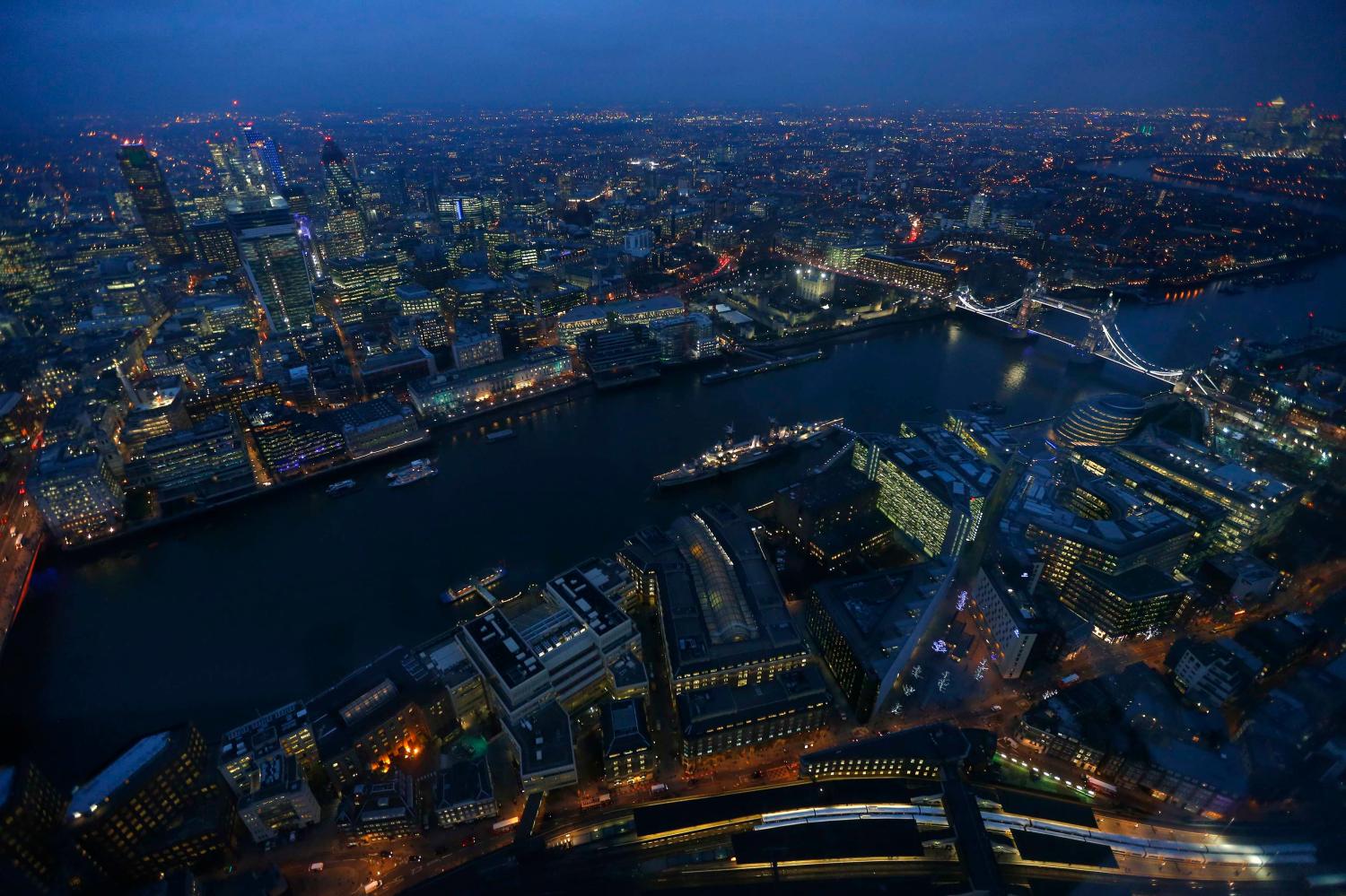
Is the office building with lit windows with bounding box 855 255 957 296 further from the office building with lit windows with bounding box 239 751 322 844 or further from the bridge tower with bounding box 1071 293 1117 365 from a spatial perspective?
the office building with lit windows with bounding box 239 751 322 844

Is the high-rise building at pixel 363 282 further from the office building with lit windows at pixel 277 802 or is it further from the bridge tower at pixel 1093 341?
the bridge tower at pixel 1093 341

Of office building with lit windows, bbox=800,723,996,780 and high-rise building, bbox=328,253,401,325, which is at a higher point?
high-rise building, bbox=328,253,401,325

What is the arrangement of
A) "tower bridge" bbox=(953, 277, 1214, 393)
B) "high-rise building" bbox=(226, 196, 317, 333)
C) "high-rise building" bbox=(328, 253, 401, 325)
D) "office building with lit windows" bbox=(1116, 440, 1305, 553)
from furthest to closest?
"high-rise building" bbox=(328, 253, 401, 325)
"high-rise building" bbox=(226, 196, 317, 333)
"tower bridge" bbox=(953, 277, 1214, 393)
"office building with lit windows" bbox=(1116, 440, 1305, 553)

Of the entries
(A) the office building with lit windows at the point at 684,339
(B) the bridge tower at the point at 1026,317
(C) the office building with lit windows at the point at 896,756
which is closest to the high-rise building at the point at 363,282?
(A) the office building with lit windows at the point at 684,339

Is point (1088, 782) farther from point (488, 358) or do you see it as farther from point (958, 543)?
point (488, 358)

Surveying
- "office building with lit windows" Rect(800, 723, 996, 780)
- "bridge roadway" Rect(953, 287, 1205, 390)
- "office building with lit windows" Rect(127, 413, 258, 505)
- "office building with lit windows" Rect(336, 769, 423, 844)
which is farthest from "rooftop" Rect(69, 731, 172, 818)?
"bridge roadway" Rect(953, 287, 1205, 390)

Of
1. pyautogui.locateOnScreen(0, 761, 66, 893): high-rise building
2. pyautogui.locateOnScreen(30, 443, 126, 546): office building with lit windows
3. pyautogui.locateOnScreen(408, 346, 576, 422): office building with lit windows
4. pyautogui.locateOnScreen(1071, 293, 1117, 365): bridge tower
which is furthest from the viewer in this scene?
pyautogui.locateOnScreen(1071, 293, 1117, 365): bridge tower

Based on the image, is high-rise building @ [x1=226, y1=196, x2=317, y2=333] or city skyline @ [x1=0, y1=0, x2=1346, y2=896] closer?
city skyline @ [x1=0, y1=0, x2=1346, y2=896]
